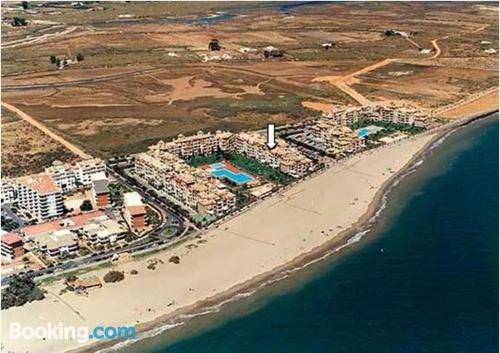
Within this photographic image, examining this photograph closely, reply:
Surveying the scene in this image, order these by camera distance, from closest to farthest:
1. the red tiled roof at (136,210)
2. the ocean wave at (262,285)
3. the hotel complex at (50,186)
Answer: the ocean wave at (262,285)
the red tiled roof at (136,210)
the hotel complex at (50,186)

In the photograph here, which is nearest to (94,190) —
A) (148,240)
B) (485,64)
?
(148,240)

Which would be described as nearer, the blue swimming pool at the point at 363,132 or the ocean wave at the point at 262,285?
the ocean wave at the point at 262,285

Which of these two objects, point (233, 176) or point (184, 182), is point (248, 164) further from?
point (184, 182)

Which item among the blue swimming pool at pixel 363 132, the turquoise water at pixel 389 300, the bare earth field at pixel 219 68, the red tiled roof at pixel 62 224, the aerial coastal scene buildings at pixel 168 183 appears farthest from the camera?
the bare earth field at pixel 219 68

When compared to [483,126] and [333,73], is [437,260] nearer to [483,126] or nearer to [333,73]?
[483,126]

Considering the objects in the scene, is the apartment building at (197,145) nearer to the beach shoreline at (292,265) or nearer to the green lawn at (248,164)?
the green lawn at (248,164)

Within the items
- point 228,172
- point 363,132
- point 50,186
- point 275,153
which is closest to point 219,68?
point 363,132

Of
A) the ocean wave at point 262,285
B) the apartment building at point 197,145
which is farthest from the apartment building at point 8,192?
the ocean wave at point 262,285
